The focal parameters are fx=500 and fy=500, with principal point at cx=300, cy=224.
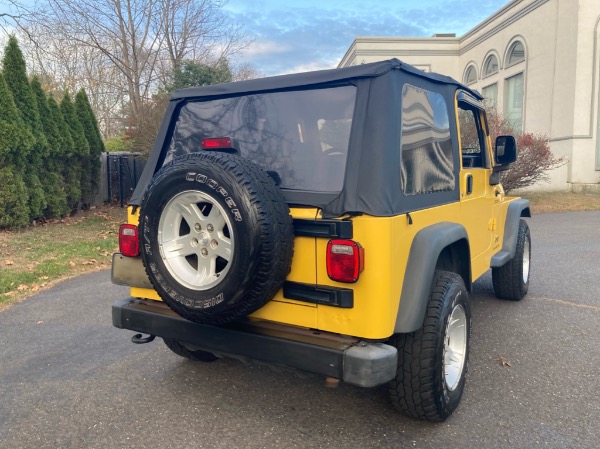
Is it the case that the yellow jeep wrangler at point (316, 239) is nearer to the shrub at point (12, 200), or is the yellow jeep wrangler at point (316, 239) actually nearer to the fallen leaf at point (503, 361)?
the fallen leaf at point (503, 361)

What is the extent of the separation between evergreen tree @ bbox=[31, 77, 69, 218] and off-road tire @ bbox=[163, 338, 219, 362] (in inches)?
334

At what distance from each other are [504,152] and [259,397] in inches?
117

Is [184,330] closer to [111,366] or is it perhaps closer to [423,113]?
[111,366]

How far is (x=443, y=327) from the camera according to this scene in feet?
8.97

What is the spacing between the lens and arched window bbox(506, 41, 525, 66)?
820 inches

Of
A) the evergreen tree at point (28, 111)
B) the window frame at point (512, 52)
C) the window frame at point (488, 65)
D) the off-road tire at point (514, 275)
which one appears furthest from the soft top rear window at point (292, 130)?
the window frame at point (488, 65)

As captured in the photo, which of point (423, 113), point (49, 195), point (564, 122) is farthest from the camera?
point (564, 122)

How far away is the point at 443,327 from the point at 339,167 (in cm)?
104

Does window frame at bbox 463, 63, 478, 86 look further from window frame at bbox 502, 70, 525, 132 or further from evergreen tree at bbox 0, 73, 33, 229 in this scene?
evergreen tree at bbox 0, 73, 33, 229

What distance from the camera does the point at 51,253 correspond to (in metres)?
7.92

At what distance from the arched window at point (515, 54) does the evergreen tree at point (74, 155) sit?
17.4 meters

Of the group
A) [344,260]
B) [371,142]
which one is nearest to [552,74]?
[371,142]

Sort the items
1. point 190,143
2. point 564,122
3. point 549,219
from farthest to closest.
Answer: point 564,122, point 549,219, point 190,143

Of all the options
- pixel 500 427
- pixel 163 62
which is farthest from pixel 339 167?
pixel 163 62
